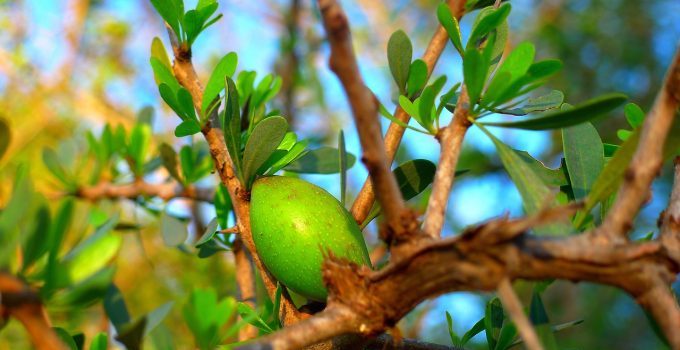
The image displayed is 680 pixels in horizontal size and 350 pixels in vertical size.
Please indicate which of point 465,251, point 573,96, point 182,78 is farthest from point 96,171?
point 573,96

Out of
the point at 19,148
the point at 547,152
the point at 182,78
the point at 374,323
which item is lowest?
the point at 547,152

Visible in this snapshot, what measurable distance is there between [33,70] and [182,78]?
1420 millimetres

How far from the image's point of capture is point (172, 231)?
0.68 metres

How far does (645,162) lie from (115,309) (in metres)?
0.32

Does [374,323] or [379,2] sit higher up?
[379,2]

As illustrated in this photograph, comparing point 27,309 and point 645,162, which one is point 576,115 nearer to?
point 645,162

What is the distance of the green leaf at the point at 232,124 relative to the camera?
1.62 feet

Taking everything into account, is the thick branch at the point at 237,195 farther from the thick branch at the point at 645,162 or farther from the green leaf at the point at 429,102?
the thick branch at the point at 645,162

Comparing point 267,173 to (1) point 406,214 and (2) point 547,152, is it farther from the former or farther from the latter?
(2) point 547,152

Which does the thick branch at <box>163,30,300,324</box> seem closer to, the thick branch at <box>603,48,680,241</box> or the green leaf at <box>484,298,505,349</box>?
the green leaf at <box>484,298,505,349</box>

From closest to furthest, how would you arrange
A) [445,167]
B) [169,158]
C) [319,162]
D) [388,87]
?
1. [445,167]
2. [319,162]
3. [169,158]
4. [388,87]

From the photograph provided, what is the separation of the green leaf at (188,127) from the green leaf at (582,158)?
29 cm

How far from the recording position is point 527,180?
41 cm

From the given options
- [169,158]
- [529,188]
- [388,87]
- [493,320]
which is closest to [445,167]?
[529,188]
